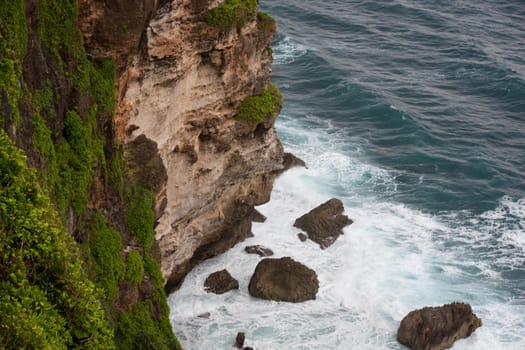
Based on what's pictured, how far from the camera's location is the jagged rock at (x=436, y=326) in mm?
30297

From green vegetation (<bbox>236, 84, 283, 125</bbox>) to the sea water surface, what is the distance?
7.73m

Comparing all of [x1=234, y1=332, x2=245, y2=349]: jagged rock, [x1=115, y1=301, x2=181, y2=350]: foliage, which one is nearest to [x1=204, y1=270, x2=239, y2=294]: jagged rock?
[x1=234, y1=332, x2=245, y2=349]: jagged rock

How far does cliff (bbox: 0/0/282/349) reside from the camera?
13492mm

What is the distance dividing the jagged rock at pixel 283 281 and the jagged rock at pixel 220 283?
0.90m

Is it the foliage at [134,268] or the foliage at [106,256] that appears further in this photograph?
the foliage at [134,268]

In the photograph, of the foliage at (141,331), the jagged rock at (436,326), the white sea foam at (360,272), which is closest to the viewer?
the foliage at (141,331)

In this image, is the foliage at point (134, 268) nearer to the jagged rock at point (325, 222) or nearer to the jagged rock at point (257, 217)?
the jagged rock at point (257, 217)

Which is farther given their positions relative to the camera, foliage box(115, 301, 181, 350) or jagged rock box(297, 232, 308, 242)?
jagged rock box(297, 232, 308, 242)

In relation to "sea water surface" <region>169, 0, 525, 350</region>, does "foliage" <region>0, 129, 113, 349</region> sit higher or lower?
higher

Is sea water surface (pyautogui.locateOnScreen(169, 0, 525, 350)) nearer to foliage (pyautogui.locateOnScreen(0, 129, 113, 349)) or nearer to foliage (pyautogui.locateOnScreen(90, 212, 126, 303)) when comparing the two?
foliage (pyautogui.locateOnScreen(90, 212, 126, 303))

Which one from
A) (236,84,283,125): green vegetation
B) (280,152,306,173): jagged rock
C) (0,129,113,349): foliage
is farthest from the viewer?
(280,152,306,173): jagged rock

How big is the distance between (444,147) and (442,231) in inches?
423

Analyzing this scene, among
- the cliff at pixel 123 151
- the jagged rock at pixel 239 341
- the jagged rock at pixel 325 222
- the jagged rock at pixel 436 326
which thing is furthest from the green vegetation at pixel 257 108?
the jagged rock at pixel 436 326

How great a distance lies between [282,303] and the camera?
106 feet
